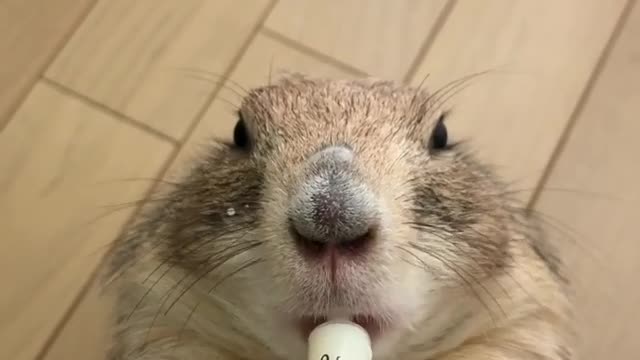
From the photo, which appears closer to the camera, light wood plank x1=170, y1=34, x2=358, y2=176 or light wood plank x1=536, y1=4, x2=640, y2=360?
light wood plank x1=536, y1=4, x2=640, y2=360

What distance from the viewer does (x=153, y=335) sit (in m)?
1.47

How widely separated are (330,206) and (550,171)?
3.56 feet

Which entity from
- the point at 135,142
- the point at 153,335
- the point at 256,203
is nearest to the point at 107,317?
the point at 135,142

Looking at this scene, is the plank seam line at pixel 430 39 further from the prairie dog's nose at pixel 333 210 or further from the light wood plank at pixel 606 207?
the prairie dog's nose at pixel 333 210

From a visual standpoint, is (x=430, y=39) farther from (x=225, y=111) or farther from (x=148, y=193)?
(x=148, y=193)

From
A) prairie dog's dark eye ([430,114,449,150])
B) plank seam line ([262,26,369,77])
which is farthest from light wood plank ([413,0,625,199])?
prairie dog's dark eye ([430,114,449,150])

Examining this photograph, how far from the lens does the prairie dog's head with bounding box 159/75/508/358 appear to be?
3.79 ft

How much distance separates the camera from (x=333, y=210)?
1.13 m

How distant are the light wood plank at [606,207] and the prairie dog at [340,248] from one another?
43 cm

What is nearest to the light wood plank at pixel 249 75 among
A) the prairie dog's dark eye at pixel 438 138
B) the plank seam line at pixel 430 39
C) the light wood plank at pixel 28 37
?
the plank seam line at pixel 430 39

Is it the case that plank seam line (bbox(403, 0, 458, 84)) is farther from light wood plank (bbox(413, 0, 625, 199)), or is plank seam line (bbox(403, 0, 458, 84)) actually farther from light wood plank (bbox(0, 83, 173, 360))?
light wood plank (bbox(0, 83, 173, 360))

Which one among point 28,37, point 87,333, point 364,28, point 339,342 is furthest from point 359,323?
point 28,37

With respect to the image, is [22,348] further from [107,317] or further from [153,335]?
[153,335]

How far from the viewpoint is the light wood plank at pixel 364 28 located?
7.41ft
